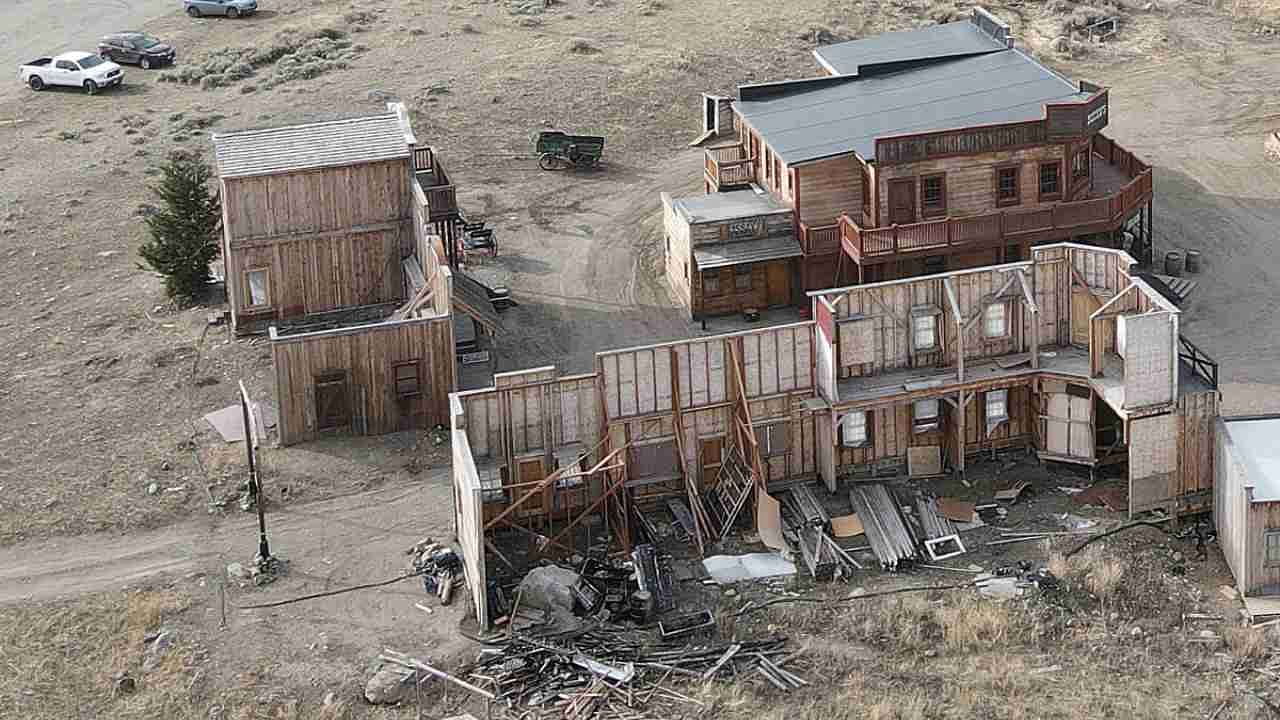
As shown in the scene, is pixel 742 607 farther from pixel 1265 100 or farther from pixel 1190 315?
pixel 1265 100

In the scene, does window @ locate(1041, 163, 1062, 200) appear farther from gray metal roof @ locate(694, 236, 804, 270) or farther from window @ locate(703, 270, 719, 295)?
window @ locate(703, 270, 719, 295)

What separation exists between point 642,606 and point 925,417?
32.4 ft

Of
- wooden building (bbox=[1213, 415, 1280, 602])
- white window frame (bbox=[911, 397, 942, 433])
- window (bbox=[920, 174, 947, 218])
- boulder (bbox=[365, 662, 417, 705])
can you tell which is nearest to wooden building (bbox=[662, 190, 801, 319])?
window (bbox=[920, 174, 947, 218])

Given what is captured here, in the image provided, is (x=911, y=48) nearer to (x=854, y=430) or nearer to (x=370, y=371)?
(x=854, y=430)

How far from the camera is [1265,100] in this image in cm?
6738

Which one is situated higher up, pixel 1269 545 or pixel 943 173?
pixel 943 173

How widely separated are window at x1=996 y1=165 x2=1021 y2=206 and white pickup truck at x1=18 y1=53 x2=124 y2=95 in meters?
41.1

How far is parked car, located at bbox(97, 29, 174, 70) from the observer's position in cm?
7675

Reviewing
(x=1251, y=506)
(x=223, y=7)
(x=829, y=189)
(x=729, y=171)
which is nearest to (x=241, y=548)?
(x=829, y=189)

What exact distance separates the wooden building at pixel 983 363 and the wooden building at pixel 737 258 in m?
8.19

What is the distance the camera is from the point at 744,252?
50.4 metres

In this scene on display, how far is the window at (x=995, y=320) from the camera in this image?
4281 cm

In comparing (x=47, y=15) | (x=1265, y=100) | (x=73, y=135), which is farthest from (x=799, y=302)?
(x=47, y=15)

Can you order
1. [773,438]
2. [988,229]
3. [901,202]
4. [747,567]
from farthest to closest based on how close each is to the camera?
[901,202]
[988,229]
[773,438]
[747,567]
